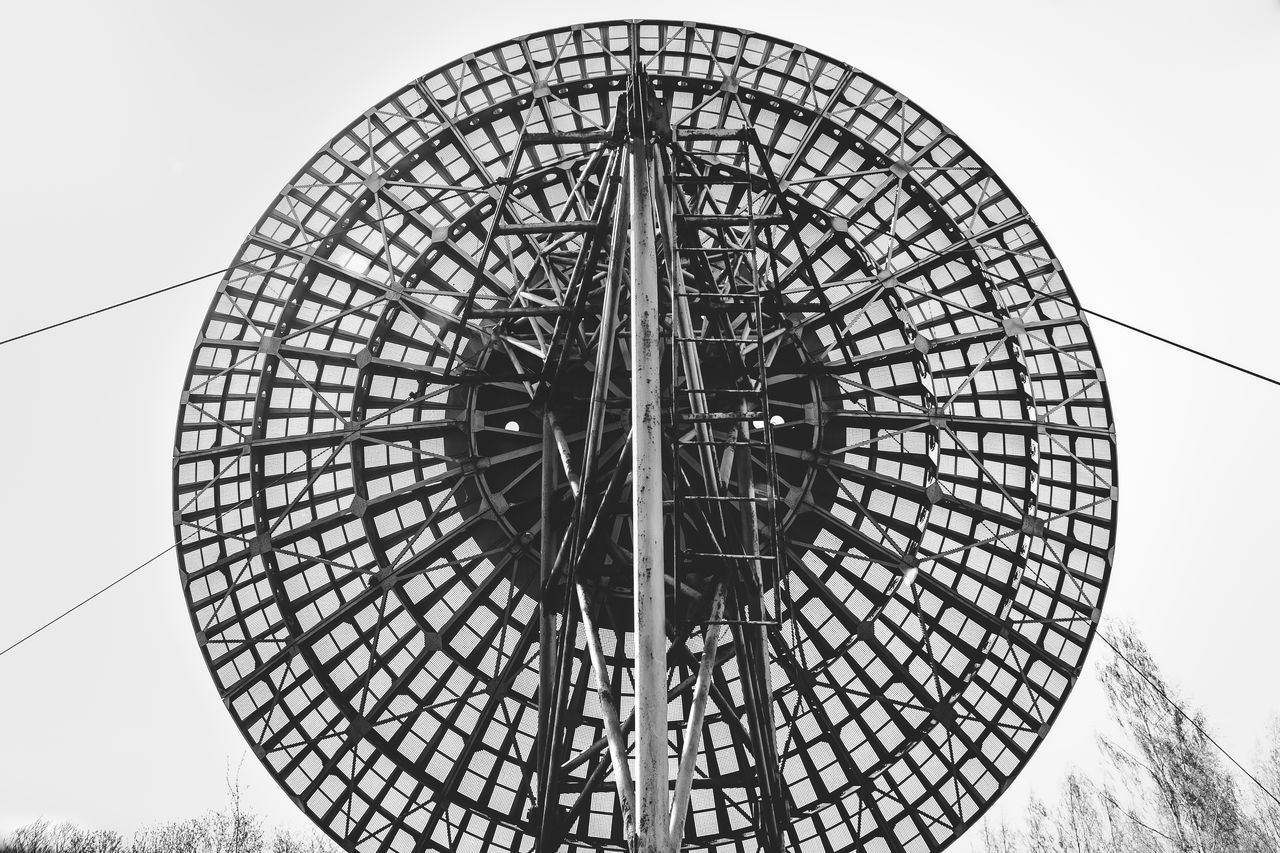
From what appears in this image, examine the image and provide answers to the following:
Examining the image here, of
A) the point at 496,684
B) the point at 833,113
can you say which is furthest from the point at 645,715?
the point at 833,113

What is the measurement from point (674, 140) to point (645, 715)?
900cm

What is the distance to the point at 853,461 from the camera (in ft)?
71.3

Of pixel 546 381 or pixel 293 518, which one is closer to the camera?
pixel 546 381

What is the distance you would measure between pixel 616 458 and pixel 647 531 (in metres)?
10.1

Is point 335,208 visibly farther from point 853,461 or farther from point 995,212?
point 995,212

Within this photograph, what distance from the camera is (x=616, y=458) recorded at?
A: 20.7 metres

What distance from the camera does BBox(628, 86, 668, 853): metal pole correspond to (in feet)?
31.9

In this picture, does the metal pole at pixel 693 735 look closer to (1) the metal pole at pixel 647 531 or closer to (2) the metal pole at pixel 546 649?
(1) the metal pole at pixel 647 531

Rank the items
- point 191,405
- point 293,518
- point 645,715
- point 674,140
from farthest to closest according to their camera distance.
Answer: point 293,518
point 191,405
point 674,140
point 645,715

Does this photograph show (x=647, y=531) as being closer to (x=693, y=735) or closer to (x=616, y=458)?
(x=693, y=735)

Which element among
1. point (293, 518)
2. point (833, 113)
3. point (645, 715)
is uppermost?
point (833, 113)

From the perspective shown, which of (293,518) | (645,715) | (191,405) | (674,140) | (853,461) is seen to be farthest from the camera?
(853,461)

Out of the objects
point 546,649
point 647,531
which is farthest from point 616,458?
point 647,531

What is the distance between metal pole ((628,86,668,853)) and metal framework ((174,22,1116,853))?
655 cm
